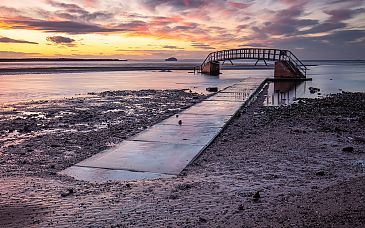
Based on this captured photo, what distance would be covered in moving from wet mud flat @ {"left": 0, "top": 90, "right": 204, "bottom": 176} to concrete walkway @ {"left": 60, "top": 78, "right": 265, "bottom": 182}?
560 mm

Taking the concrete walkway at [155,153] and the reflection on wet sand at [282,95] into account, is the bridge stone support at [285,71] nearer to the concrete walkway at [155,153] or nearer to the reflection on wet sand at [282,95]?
the reflection on wet sand at [282,95]

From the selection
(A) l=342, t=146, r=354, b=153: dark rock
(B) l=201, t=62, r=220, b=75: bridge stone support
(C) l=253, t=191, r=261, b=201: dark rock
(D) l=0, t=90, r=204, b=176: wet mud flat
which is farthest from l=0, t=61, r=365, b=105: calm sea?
(C) l=253, t=191, r=261, b=201: dark rock

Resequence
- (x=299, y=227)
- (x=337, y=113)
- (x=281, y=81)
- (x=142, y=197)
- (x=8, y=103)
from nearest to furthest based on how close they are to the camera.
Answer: (x=299, y=227), (x=142, y=197), (x=337, y=113), (x=8, y=103), (x=281, y=81)

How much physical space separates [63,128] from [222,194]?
6647mm

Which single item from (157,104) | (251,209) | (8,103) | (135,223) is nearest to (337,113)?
(157,104)

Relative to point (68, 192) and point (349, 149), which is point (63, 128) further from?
point (349, 149)

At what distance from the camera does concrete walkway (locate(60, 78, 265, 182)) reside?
6.00 m

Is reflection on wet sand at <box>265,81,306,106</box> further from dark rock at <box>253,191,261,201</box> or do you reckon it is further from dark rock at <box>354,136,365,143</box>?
dark rock at <box>253,191,261,201</box>

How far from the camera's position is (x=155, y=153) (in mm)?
7121

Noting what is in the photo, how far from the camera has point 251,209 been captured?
15.1 feet

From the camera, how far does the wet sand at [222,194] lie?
4.28 m

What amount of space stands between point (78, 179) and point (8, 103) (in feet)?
39.6

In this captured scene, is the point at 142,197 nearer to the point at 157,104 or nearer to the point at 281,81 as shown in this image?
the point at 157,104

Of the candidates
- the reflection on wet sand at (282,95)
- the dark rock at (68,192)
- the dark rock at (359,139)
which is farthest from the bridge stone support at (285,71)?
the dark rock at (68,192)
